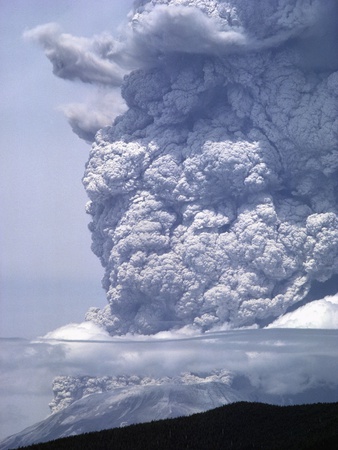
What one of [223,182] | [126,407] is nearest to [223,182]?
[223,182]

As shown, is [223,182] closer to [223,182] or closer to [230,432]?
[223,182]

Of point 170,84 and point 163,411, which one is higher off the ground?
point 170,84

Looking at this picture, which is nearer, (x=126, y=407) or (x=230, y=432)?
(x=230, y=432)

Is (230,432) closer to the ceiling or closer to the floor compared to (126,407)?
closer to the floor

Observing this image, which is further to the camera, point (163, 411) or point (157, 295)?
point (163, 411)

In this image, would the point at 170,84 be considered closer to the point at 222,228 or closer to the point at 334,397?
the point at 222,228

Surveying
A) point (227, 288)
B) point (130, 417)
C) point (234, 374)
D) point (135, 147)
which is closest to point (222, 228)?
point (227, 288)
